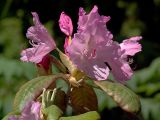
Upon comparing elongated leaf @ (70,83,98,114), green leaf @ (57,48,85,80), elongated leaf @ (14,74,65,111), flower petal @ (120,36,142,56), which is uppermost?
flower petal @ (120,36,142,56)

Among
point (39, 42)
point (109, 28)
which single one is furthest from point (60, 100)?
point (109, 28)

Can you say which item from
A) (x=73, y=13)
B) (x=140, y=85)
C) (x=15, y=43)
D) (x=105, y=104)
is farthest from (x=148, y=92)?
(x=15, y=43)

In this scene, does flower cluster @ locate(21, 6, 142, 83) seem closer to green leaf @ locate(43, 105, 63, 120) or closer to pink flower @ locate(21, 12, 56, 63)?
pink flower @ locate(21, 12, 56, 63)

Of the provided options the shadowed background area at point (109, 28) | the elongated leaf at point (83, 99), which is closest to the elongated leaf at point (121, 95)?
the elongated leaf at point (83, 99)

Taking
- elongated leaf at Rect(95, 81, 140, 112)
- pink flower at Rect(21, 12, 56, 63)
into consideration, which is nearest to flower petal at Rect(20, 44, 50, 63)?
pink flower at Rect(21, 12, 56, 63)

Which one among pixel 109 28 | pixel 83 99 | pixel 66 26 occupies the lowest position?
pixel 109 28

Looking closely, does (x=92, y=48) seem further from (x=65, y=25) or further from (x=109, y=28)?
(x=109, y=28)
